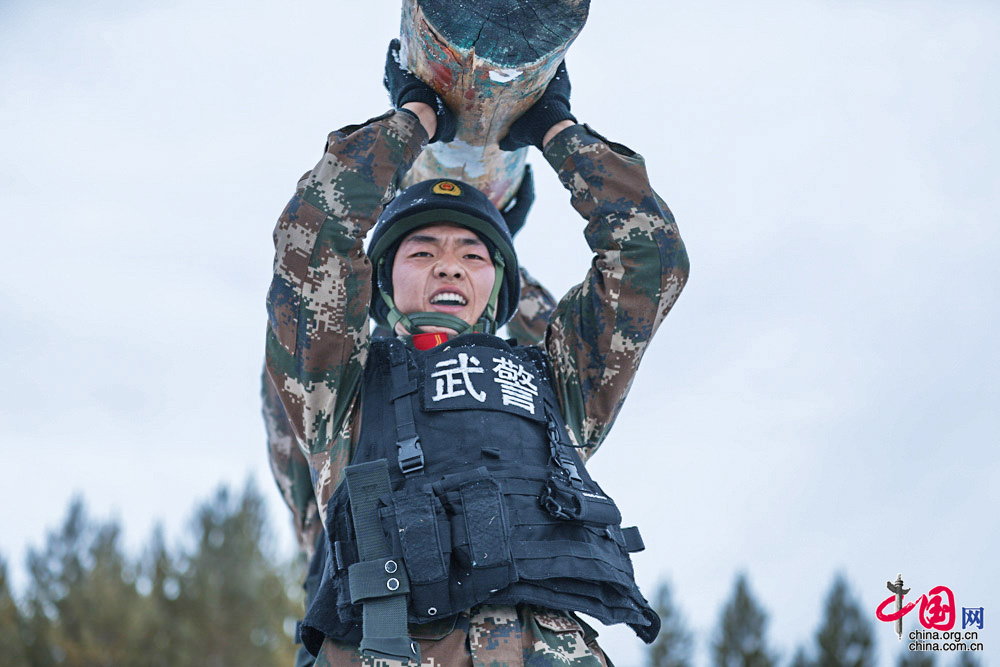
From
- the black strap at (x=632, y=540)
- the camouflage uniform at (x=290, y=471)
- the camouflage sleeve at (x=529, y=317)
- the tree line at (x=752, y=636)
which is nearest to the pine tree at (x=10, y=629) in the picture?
the tree line at (x=752, y=636)

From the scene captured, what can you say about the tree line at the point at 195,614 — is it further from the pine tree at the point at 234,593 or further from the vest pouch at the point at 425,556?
the vest pouch at the point at 425,556

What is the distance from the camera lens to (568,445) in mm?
3400

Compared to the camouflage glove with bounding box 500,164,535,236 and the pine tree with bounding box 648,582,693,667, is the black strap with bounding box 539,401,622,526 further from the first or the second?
the pine tree with bounding box 648,582,693,667

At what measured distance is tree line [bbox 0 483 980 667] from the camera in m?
28.8

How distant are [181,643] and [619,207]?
1160 inches

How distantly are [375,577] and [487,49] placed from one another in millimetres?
1846

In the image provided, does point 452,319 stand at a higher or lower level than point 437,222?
lower

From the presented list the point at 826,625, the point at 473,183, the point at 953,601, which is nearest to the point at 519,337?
the point at 473,183

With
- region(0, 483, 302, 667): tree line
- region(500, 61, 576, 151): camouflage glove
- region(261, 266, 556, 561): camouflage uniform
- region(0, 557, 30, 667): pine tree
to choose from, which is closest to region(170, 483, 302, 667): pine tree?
region(0, 483, 302, 667): tree line

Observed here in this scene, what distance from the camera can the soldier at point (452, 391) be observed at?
2.91m

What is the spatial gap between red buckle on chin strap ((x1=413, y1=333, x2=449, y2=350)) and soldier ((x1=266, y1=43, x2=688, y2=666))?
0.01 m

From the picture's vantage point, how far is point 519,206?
187 inches
